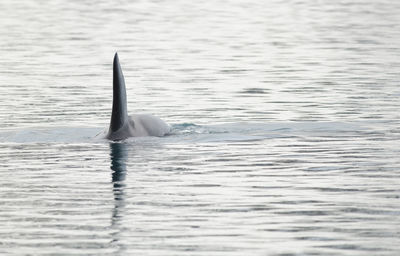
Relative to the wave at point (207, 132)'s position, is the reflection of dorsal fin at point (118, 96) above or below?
above

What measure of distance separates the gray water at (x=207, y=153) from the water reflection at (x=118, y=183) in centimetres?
3

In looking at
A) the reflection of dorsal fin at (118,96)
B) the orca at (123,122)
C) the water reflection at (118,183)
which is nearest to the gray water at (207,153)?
the water reflection at (118,183)

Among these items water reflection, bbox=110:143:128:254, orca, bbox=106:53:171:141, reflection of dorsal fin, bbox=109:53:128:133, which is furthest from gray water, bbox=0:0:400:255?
reflection of dorsal fin, bbox=109:53:128:133

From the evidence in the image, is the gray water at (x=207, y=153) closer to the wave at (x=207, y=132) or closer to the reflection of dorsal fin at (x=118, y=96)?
the wave at (x=207, y=132)

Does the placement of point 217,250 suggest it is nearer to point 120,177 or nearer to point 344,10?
point 120,177

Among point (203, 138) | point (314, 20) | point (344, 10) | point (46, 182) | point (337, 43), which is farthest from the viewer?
point (344, 10)

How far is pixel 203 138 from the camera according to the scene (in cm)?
2641

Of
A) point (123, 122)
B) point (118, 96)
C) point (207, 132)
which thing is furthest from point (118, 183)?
point (207, 132)

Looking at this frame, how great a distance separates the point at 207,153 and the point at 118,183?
3.49 meters

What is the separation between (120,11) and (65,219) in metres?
72.9

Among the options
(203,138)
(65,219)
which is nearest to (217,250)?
(65,219)

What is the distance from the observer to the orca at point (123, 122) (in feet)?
80.7

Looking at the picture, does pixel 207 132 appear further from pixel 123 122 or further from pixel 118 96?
pixel 118 96

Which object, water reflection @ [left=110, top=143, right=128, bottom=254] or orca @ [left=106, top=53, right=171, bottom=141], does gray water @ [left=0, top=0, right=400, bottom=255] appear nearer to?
water reflection @ [left=110, top=143, right=128, bottom=254]
